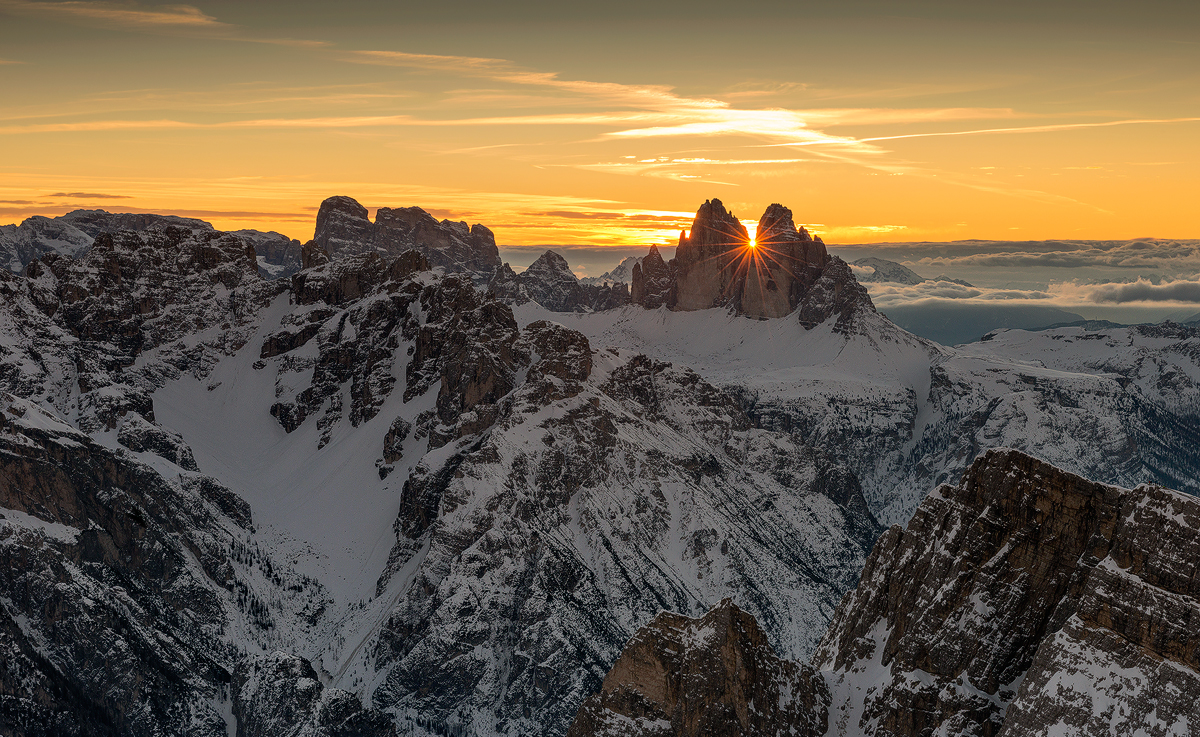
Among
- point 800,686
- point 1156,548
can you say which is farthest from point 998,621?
point 800,686

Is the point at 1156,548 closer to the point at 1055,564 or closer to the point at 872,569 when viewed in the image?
the point at 1055,564

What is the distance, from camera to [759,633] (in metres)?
120

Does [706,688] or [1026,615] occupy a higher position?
[1026,615]

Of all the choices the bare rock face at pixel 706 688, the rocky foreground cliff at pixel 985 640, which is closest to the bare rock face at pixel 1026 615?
the rocky foreground cliff at pixel 985 640

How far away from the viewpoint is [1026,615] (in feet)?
301

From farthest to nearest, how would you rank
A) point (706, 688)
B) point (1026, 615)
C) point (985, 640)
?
point (706, 688)
point (985, 640)
point (1026, 615)

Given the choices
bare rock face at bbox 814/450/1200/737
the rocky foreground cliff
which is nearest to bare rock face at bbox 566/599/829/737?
the rocky foreground cliff

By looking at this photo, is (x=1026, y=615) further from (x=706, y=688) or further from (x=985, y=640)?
(x=706, y=688)

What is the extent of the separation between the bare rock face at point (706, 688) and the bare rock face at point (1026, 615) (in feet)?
16.1

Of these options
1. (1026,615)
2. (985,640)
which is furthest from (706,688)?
(1026,615)

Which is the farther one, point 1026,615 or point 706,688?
point 706,688

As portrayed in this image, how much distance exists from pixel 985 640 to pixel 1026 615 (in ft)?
14.4

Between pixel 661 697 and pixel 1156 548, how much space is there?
189ft

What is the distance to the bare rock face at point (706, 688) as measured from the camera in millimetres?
110250
